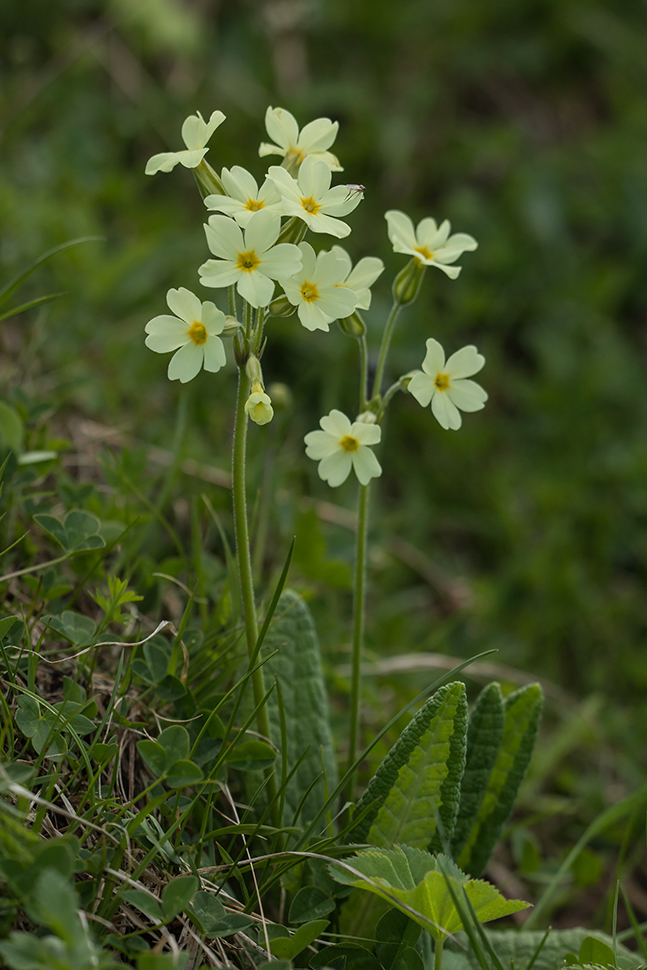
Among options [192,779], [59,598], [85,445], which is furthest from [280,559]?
[192,779]

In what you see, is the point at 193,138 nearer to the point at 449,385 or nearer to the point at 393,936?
the point at 449,385

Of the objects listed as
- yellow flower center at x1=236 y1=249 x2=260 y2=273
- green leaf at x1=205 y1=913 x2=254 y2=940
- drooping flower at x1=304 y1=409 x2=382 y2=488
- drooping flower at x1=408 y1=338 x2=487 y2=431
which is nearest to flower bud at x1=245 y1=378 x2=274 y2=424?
drooping flower at x1=304 y1=409 x2=382 y2=488

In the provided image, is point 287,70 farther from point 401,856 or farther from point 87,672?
point 401,856

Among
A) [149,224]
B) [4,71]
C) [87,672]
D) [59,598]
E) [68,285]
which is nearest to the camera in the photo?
[87,672]

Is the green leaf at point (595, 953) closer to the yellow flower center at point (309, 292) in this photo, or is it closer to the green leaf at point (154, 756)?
the green leaf at point (154, 756)

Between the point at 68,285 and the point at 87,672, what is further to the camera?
the point at 68,285

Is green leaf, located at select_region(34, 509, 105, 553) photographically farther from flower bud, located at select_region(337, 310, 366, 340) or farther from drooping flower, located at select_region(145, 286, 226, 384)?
flower bud, located at select_region(337, 310, 366, 340)

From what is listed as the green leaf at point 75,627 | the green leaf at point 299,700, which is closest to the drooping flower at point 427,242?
the green leaf at point 299,700
